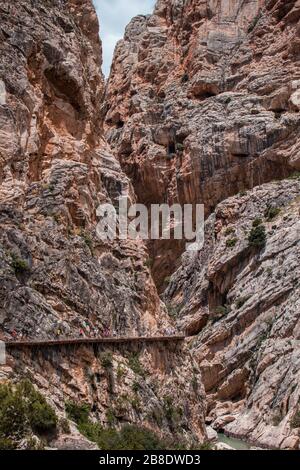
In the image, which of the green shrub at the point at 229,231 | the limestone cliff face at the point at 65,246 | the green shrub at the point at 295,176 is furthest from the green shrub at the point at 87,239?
Answer: the green shrub at the point at 295,176

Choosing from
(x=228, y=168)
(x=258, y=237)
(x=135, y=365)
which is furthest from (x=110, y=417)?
(x=228, y=168)

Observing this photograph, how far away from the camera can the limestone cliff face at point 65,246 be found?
92.5ft

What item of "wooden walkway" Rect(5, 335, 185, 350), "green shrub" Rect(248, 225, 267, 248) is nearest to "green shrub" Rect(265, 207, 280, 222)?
"green shrub" Rect(248, 225, 267, 248)

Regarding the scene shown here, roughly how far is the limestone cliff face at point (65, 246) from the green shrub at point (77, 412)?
17.4 inches

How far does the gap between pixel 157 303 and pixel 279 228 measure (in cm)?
2403

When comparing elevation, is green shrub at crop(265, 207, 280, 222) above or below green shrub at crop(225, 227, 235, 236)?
above

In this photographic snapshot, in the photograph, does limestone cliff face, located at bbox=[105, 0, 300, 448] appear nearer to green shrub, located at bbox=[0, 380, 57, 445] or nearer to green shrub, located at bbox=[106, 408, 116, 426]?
green shrub, located at bbox=[106, 408, 116, 426]

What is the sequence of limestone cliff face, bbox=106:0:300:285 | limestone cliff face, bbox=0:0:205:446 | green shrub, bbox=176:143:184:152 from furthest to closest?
green shrub, bbox=176:143:184:152 < limestone cliff face, bbox=106:0:300:285 < limestone cliff face, bbox=0:0:205:446

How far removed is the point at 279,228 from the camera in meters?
61.3

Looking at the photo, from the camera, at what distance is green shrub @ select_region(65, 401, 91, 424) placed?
25.7m

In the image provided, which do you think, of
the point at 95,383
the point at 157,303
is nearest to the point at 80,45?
the point at 157,303

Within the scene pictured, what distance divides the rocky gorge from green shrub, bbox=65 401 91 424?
46cm

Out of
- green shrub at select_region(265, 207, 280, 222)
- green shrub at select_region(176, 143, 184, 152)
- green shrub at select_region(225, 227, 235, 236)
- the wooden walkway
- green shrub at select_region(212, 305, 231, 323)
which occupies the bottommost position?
green shrub at select_region(212, 305, 231, 323)

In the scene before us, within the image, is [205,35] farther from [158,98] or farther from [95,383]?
[95,383]
